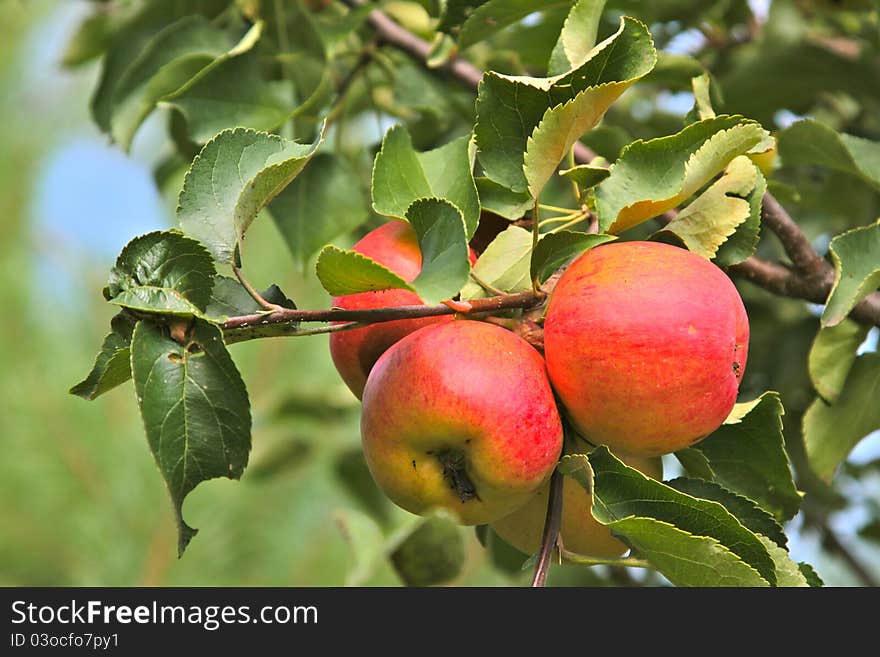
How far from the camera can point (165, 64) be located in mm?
972


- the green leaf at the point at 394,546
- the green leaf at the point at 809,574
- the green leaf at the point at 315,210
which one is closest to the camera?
the green leaf at the point at 809,574

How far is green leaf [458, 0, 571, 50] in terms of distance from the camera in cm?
80

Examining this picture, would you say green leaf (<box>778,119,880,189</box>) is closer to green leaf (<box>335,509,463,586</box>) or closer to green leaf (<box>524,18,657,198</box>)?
green leaf (<box>524,18,657,198</box>)

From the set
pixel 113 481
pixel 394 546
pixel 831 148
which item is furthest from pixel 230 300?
pixel 113 481

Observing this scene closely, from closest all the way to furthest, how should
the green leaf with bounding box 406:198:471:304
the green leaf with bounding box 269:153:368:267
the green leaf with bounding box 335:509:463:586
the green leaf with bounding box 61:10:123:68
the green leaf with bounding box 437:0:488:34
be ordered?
the green leaf with bounding box 406:198:471:304, the green leaf with bounding box 335:509:463:586, the green leaf with bounding box 437:0:488:34, the green leaf with bounding box 269:153:368:267, the green leaf with bounding box 61:10:123:68

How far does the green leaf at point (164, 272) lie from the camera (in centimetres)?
57

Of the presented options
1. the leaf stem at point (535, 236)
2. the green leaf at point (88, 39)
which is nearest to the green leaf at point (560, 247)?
the leaf stem at point (535, 236)

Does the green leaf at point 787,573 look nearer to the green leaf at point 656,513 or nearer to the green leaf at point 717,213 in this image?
the green leaf at point 656,513

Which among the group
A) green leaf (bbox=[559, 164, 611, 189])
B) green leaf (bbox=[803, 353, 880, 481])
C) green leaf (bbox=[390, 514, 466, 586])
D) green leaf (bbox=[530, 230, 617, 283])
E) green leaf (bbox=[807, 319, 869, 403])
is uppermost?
green leaf (bbox=[559, 164, 611, 189])

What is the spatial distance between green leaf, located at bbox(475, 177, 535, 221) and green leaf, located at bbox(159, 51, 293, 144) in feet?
0.95

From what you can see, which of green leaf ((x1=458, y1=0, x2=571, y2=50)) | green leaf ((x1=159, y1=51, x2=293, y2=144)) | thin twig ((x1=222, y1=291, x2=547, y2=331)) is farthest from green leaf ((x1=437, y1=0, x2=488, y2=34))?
thin twig ((x1=222, y1=291, x2=547, y2=331))

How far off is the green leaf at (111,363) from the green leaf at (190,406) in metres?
0.03
